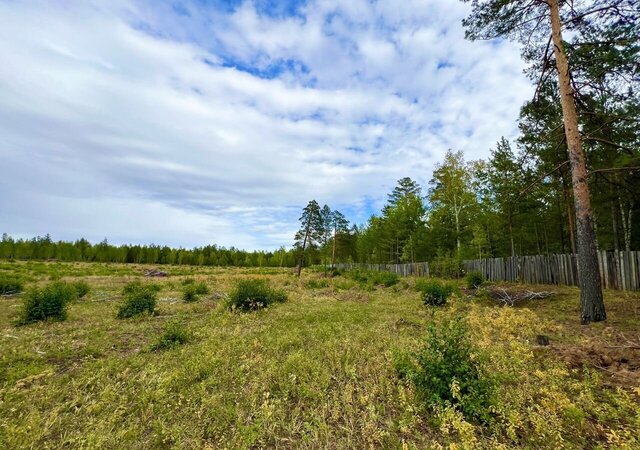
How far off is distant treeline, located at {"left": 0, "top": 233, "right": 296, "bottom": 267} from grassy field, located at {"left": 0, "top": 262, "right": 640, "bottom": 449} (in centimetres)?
5548

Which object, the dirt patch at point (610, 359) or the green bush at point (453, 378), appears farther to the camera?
the dirt patch at point (610, 359)

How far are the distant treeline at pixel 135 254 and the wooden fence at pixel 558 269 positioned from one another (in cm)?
5413

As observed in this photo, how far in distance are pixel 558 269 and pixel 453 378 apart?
1435 centimetres

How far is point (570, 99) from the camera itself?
7.88 meters

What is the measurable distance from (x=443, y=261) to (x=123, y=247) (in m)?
61.7

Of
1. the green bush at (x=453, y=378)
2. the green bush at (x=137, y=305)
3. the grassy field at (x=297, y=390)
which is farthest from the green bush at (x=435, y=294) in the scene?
the green bush at (x=137, y=305)

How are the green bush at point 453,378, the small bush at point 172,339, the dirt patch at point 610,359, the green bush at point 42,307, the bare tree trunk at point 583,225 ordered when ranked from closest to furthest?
the green bush at point 453,378 → the dirt patch at point 610,359 → the small bush at point 172,339 → the bare tree trunk at point 583,225 → the green bush at point 42,307

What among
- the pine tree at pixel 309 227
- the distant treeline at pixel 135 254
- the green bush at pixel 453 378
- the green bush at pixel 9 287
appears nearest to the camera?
the green bush at pixel 453 378

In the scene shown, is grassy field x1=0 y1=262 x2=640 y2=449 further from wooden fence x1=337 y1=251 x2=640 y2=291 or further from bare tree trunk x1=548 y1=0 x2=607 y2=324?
wooden fence x1=337 y1=251 x2=640 y2=291

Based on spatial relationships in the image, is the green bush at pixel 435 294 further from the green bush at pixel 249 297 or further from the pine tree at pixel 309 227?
the pine tree at pixel 309 227

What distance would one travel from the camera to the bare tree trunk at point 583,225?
23.7ft

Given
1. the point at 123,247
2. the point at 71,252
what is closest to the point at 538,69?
the point at 71,252

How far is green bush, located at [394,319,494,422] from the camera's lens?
3518mm

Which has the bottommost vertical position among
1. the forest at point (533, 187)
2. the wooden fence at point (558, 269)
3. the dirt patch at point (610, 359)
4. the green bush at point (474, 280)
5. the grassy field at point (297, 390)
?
the grassy field at point (297, 390)
